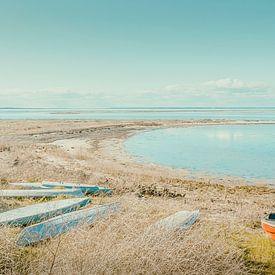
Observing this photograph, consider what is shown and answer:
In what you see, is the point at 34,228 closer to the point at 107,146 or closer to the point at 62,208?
the point at 62,208

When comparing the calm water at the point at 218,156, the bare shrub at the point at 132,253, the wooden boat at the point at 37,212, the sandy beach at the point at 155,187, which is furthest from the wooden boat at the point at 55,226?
the calm water at the point at 218,156

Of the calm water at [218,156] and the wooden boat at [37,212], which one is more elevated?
the wooden boat at [37,212]

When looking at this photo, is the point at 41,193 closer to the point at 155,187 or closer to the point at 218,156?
the point at 155,187

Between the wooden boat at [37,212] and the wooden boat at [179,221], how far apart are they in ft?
7.26

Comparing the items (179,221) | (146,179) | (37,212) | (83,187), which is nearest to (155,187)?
(146,179)

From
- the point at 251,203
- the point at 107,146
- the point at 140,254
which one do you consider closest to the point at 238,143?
the point at 107,146

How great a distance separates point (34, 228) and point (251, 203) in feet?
29.2

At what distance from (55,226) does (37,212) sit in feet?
4.79

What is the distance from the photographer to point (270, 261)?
23.1 ft

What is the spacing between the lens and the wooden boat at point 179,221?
7088mm

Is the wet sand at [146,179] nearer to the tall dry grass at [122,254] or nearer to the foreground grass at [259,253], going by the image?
the foreground grass at [259,253]

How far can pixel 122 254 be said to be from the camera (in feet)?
18.4

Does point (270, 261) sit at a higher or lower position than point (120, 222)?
lower

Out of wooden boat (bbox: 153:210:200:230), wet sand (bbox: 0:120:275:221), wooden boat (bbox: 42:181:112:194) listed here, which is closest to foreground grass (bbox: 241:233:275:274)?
wooden boat (bbox: 153:210:200:230)
